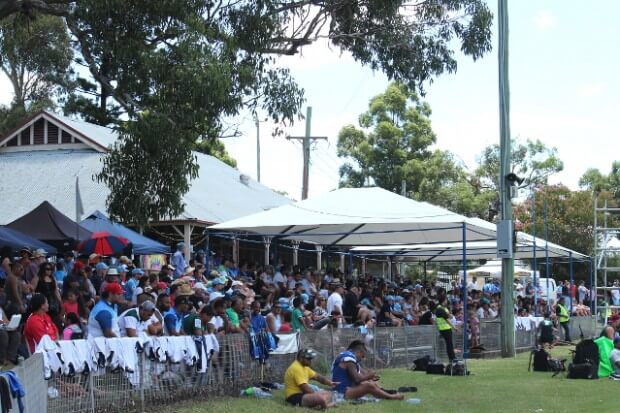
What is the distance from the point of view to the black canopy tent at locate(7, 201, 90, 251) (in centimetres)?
2123

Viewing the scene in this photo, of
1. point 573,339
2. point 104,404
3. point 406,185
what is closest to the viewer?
point 104,404

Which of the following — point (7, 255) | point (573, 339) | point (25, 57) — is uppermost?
point (25, 57)

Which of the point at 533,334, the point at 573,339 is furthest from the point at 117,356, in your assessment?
the point at 573,339

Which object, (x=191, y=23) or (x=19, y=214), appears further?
(x=19, y=214)

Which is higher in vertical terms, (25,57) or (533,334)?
(25,57)

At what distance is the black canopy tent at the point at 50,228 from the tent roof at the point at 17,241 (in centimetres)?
72

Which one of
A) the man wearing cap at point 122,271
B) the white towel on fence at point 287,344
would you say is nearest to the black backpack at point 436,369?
the white towel on fence at point 287,344

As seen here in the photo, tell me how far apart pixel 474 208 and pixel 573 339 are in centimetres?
2938

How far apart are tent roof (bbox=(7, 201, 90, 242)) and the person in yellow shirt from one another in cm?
880

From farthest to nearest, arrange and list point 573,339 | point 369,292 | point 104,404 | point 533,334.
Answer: point 573,339 < point 533,334 < point 369,292 < point 104,404

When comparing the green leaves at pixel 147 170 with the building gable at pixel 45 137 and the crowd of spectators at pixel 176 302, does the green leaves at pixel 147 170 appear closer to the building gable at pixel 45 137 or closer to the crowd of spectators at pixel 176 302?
the crowd of spectators at pixel 176 302

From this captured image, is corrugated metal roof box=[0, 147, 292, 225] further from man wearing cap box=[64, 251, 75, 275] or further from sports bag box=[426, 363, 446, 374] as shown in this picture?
sports bag box=[426, 363, 446, 374]

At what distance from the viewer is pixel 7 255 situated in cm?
1770

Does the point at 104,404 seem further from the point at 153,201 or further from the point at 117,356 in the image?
the point at 153,201
